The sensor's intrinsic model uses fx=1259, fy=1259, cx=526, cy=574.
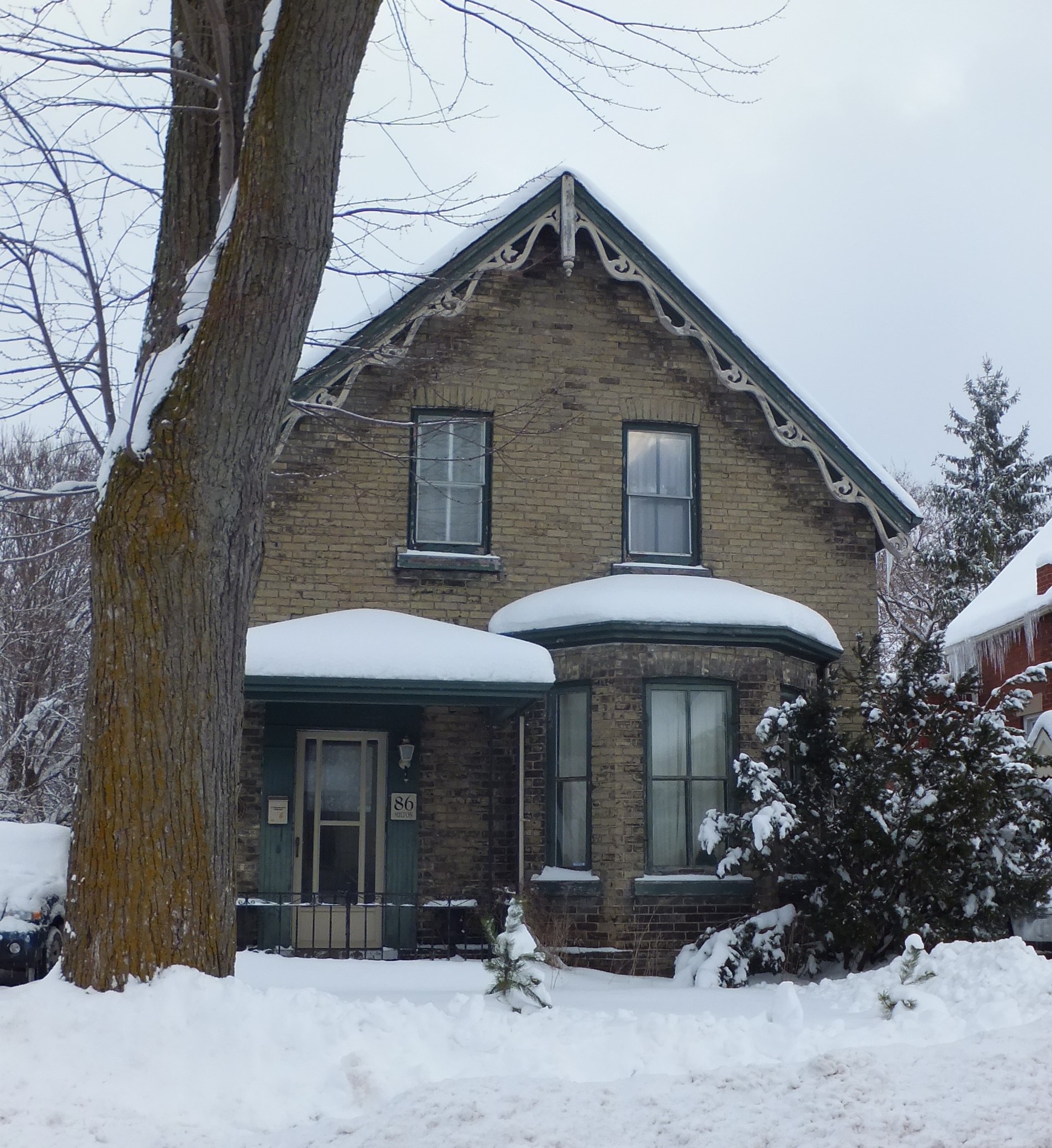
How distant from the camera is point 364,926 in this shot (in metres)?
11.3

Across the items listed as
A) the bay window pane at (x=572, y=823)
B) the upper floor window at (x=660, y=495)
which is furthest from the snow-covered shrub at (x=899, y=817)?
the upper floor window at (x=660, y=495)

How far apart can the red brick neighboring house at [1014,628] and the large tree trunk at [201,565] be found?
13620 millimetres

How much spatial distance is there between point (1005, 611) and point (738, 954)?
11.1 meters

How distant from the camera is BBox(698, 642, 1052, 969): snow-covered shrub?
399 inches

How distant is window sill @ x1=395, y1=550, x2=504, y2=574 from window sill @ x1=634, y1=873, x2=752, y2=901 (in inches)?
131

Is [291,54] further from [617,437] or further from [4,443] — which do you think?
[4,443]

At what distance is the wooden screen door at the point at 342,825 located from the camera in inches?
461

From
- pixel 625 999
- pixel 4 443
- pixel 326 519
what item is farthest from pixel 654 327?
pixel 4 443

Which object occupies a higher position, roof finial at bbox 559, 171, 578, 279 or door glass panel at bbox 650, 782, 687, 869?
roof finial at bbox 559, 171, 578, 279

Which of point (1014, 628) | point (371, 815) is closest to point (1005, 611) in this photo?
point (1014, 628)

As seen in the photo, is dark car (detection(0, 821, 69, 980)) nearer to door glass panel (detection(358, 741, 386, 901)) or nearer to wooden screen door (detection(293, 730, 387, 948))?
wooden screen door (detection(293, 730, 387, 948))

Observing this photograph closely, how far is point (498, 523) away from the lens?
12586 mm

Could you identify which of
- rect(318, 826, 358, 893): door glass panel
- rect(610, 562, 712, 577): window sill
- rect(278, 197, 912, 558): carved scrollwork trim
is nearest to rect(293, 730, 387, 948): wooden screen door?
rect(318, 826, 358, 893): door glass panel

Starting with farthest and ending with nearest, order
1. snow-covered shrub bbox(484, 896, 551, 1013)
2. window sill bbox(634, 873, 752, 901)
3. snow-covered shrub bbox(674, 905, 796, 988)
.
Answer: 1. window sill bbox(634, 873, 752, 901)
2. snow-covered shrub bbox(674, 905, 796, 988)
3. snow-covered shrub bbox(484, 896, 551, 1013)
